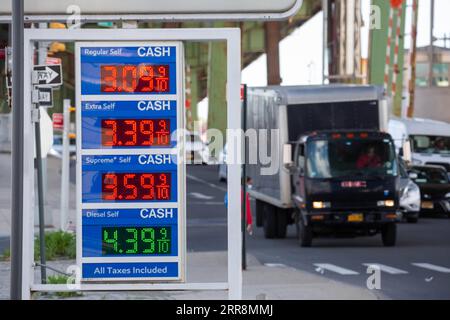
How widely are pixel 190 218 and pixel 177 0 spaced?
26.7m

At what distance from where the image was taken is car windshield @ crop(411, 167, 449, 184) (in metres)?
38.2

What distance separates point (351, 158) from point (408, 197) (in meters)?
6.71

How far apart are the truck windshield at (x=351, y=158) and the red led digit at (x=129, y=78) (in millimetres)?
15907

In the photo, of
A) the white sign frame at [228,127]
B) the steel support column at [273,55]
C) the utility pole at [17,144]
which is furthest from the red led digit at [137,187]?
the steel support column at [273,55]

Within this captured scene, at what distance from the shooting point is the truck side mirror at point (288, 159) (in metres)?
27.4

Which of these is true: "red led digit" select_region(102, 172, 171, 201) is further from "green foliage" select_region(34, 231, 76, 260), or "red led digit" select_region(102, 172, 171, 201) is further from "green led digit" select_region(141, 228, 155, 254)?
"green foliage" select_region(34, 231, 76, 260)

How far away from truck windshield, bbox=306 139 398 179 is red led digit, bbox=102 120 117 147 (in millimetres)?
15875

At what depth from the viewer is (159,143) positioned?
39.7ft

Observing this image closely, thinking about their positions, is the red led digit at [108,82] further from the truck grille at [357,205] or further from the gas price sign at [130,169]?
the truck grille at [357,205]

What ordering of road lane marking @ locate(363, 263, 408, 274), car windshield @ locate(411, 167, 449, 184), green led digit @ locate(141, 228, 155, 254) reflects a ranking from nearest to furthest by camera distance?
green led digit @ locate(141, 228, 155, 254)
road lane marking @ locate(363, 263, 408, 274)
car windshield @ locate(411, 167, 449, 184)

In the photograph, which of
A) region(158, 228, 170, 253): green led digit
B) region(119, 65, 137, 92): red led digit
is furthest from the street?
region(119, 65, 137, 92): red led digit

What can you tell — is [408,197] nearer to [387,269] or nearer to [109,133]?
[387,269]

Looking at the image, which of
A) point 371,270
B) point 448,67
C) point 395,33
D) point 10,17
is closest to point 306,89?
point 371,270

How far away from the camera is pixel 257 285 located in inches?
764
